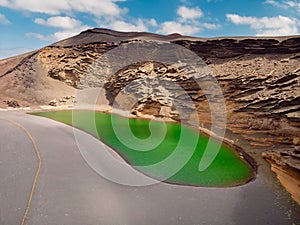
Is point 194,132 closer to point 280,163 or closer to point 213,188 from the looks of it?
point 280,163

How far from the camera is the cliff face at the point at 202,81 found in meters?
20.2

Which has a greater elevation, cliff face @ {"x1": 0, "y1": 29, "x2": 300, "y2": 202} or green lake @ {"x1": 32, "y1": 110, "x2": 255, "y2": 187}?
cliff face @ {"x1": 0, "y1": 29, "x2": 300, "y2": 202}

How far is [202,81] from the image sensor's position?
1134 inches

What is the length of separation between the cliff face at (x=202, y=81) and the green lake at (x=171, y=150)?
7.05 ft

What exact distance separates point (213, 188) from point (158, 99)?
1925cm

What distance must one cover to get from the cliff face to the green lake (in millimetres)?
2149

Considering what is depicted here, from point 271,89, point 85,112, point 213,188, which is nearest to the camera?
point 213,188

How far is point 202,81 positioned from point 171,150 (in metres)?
12.1

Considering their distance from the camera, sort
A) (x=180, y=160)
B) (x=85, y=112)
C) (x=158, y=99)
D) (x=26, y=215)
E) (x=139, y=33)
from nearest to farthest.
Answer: (x=26, y=215), (x=180, y=160), (x=158, y=99), (x=85, y=112), (x=139, y=33)

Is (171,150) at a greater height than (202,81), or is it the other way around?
(202,81)

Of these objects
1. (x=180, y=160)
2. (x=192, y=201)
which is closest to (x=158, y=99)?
(x=180, y=160)

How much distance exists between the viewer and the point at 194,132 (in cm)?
2425

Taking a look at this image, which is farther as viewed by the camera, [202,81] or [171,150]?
[202,81]

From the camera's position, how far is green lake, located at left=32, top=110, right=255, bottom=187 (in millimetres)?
14203
